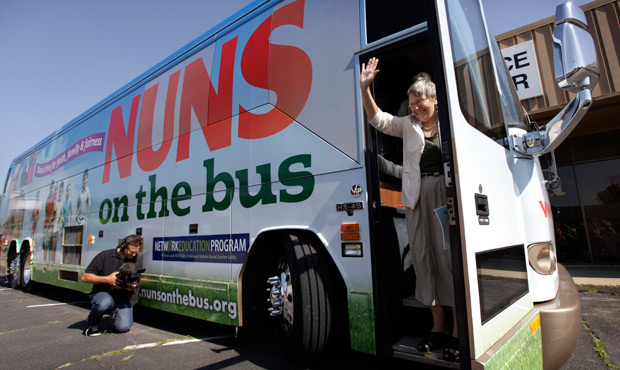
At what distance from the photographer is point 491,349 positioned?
1.73m

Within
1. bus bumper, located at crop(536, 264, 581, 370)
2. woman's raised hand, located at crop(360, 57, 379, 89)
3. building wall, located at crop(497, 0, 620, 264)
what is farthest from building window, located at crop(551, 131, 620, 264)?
woman's raised hand, located at crop(360, 57, 379, 89)

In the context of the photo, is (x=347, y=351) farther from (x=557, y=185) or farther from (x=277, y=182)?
(x=557, y=185)

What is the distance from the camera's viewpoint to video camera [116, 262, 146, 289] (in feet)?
14.0

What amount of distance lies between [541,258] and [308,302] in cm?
168

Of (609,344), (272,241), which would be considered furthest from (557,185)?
(272,241)

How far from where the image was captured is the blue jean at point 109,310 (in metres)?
4.32

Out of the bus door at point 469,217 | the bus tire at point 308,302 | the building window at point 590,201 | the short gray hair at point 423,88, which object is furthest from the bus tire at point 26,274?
the building window at point 590,201

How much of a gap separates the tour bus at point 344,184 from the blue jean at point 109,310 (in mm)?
344

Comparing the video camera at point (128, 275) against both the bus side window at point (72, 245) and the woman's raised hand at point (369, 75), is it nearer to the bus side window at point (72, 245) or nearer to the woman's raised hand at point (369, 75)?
the bus side window at point (72, 245)

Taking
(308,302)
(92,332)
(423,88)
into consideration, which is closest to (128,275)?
(92,332)

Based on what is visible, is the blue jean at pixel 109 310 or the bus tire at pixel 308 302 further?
the blue jean at pixel 109 310

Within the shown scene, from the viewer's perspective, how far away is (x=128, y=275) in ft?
14.2

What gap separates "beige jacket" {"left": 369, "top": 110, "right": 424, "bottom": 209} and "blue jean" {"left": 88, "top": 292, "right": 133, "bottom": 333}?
401 centimetres

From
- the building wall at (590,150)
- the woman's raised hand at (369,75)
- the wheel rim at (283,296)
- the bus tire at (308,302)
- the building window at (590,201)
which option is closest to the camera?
the woman's raised hand at (369,75)
